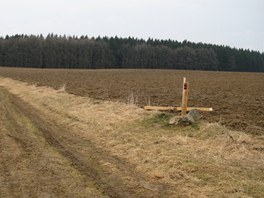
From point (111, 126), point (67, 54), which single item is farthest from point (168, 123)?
point (67, 54)

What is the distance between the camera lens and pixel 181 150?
8.30 m

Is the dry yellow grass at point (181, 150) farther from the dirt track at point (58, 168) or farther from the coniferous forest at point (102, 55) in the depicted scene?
the coniferous forest at point (102, 55)

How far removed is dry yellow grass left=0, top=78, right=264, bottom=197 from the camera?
20.6ft

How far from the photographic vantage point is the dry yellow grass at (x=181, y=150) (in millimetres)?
6285

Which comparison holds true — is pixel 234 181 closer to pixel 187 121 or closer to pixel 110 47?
pixel 187 121

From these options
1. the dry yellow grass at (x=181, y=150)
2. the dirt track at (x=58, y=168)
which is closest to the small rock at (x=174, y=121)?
the dry yellow grass at (x=181, y=150)

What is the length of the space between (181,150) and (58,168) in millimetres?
2844

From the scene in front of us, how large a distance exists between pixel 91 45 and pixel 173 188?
358ft

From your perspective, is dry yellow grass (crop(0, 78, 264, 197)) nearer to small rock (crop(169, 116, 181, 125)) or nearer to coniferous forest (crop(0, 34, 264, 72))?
small rock (crop(169, 116, 181, 125))

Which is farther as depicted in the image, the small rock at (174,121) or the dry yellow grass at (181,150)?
the small rock at (174,121)

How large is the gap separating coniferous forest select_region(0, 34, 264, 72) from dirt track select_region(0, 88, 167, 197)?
334 ft

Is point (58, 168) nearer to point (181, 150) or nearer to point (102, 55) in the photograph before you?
point (181, 150)

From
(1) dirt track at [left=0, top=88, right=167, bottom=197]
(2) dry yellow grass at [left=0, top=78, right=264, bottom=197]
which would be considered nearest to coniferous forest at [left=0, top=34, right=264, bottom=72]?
(2) dry yellow grass at [left=0, top=78, right=264, bottom=197]

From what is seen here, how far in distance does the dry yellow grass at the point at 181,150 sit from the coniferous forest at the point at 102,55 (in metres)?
99.6
